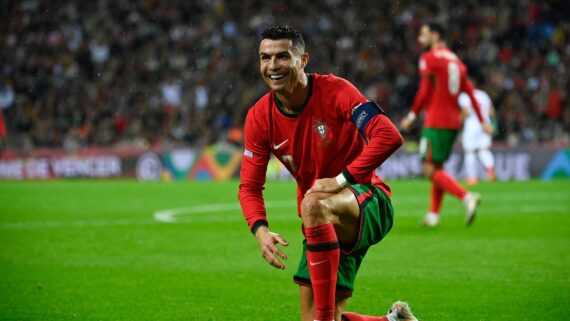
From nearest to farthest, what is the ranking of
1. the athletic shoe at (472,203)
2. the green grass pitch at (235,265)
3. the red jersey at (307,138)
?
the red jersey at (307,138) → the green grass pitch at (235,265) → the athletic shoe at (472,203)

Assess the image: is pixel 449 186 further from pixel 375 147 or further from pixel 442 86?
pixel 375 147

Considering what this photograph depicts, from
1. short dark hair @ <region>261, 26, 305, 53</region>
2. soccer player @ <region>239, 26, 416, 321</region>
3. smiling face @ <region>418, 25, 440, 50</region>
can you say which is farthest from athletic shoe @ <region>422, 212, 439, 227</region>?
short dark hair @ <region>261, 26, 305, 53</region>

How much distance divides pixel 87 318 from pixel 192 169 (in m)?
17.0

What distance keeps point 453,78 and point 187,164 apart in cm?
1249

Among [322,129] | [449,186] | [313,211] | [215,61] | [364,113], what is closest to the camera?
[313,211]

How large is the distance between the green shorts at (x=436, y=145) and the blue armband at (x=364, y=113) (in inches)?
251

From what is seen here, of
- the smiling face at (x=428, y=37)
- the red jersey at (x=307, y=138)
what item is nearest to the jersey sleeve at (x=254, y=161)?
the red jersey at (x=307, y=138)

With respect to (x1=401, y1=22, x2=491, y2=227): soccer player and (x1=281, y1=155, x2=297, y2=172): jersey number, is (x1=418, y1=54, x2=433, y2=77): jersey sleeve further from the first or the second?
(x1=281, y1=155, x2=297, y2=172): jersey number

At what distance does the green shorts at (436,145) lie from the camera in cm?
1114

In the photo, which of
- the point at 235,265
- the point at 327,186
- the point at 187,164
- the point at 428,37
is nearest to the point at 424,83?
the point at 428,37

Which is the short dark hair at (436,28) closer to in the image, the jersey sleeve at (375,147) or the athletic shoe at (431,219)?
the athletic shoe at (431,219)

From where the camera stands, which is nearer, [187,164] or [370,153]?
[370,153]

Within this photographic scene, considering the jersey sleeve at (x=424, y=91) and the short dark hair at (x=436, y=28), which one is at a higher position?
the short dark hair at (x=436, y=28)

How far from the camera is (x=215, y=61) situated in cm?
2622
